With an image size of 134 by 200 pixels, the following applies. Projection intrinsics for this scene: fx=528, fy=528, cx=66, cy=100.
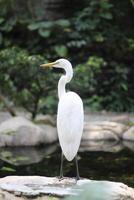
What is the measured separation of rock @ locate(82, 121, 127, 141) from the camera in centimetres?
990

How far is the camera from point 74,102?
4590 mm

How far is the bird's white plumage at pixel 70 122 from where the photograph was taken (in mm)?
4578

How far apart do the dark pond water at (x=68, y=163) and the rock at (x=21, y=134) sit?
211mm

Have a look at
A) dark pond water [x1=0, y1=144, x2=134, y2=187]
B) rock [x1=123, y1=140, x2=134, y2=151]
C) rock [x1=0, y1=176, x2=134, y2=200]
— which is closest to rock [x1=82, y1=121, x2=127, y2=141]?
rock [x1=123, y1=140, x2=134, y2=151]

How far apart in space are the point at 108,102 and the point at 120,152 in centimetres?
464

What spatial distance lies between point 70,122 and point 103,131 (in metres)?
5.43

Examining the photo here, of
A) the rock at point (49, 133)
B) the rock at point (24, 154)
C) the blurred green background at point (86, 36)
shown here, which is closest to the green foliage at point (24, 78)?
the rock at point (49, 133)

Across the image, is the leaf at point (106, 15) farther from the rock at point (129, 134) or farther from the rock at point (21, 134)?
the rock at point (21, 134)

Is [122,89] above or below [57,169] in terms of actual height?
below

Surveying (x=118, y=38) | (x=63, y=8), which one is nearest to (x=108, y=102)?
(x=118, y=38)

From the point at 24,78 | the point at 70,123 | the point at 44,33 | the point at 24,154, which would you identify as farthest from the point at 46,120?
the point at 70,123

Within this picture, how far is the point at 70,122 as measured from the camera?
459 centimetres

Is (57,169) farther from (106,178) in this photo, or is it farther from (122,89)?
(122,89)

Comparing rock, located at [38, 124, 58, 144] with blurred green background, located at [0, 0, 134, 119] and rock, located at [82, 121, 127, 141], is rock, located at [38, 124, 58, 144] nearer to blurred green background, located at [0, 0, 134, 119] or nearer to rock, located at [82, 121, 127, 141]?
rock, located at [82, 121, 127, 141]
